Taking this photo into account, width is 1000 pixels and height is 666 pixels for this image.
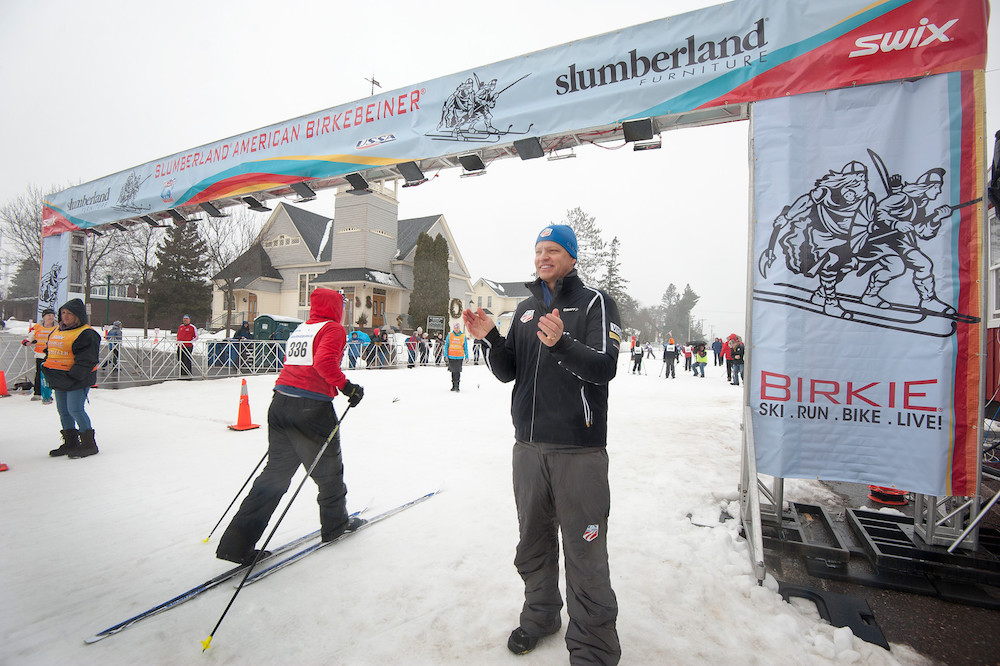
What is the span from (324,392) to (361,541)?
1.19 meters

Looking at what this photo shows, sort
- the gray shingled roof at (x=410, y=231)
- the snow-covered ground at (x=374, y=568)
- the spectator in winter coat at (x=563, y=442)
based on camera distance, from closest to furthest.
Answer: the spectator in winter coat at (x=563, y=442), the snow-covered ground at (x=374, y=568), the gray shingled roof at (x=410, y=231)

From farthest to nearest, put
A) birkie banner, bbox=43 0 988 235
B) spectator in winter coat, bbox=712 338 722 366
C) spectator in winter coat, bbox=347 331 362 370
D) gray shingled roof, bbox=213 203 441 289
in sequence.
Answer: spectator in winter coat, bbox=712 338 722 366 → gray shingled roof, bbox=213 203 441 289 → spectator in winter coat, bbox=347 331 362 370 → birkie banner, bbox=43 0 988 235

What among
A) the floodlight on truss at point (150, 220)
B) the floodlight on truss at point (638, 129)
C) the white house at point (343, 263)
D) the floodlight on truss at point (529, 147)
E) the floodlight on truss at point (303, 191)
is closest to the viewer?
the floodlight on truss at point (638, 129)

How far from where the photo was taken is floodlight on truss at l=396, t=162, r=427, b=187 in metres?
6.36

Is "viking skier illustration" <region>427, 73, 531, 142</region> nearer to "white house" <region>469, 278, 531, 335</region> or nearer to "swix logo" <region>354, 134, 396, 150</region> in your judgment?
"swix logo" <region>354, 134, 396, 150</region>

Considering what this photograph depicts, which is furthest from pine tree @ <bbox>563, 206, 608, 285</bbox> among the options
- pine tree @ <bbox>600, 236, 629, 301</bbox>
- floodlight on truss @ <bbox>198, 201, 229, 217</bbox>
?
floodlight on truss @ <bbox>198, 201, 229, 217</bbox>

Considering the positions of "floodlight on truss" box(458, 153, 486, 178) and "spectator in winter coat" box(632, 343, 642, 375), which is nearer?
"floodlight on truss" box(458, 153, 486, 178)

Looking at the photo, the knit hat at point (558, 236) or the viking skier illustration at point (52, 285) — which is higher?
the viking skier illustration at point (52, 285)

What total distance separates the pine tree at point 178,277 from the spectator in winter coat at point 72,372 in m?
29.9

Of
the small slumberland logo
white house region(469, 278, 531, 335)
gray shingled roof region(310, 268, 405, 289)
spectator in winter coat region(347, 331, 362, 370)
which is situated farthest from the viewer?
white house region(469, 278, 531, 335)

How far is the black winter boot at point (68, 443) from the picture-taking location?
5656 millimetres

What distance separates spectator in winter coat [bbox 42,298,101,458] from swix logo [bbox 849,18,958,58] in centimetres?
827

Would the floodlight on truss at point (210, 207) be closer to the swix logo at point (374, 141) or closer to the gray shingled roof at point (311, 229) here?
the swix logo at point (374, 141)

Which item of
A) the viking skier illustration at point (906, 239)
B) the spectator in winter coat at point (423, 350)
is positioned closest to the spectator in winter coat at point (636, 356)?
the spectator in winter coat at point (423, 350)
